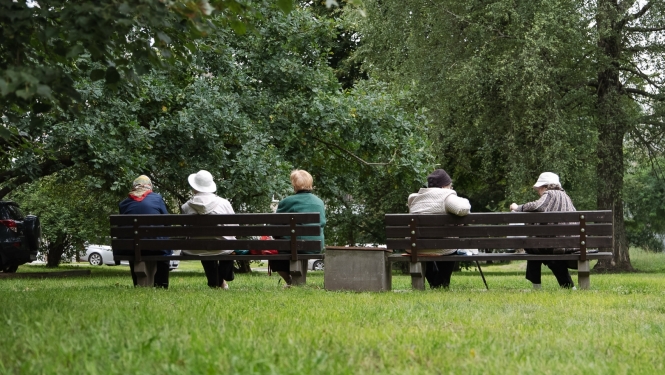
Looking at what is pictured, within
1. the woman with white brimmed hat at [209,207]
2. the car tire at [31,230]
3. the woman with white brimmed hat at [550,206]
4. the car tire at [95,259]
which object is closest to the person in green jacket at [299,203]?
the woman with white brimmed hat at [209,207]

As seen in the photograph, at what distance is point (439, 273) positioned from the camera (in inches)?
453

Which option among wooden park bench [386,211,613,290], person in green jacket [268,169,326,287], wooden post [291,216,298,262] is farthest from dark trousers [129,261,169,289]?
wooden park bench [386,211,613,290]

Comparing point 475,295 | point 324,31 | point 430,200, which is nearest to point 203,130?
point 324,31

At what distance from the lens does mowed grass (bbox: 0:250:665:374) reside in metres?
4.49

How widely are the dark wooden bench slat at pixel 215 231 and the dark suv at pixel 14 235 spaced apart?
887 centimetres

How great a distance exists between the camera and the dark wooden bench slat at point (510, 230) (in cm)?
1070

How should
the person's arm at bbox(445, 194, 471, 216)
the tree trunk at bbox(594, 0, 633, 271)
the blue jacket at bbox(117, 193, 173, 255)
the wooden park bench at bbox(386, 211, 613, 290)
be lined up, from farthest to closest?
the tree trunk at bbox(594, 0, 633, 271) → the blue jacket at bbox(117, 193, 173, 255) → the wooden park bench at bbox(386, 211, 613, 290) → the person's arm at bbox(445, 194, 471, 216)

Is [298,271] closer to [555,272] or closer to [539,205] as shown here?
[539,205]

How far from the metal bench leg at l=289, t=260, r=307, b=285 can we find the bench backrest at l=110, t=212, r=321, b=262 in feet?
0.39

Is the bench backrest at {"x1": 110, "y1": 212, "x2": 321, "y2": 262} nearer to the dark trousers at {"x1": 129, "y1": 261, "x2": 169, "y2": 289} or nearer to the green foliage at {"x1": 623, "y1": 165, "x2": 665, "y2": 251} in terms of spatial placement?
the dark trousers at {"x1": 129, "y1": 261, "x2": 169, "y2": 289}

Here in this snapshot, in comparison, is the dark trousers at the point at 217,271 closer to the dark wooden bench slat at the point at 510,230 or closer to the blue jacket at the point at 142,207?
the blue jacket at the point at 142,207

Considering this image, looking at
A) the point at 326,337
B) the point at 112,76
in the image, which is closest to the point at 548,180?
the point at 326,337

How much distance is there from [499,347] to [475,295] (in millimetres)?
4423

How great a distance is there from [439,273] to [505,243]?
1.14 m
